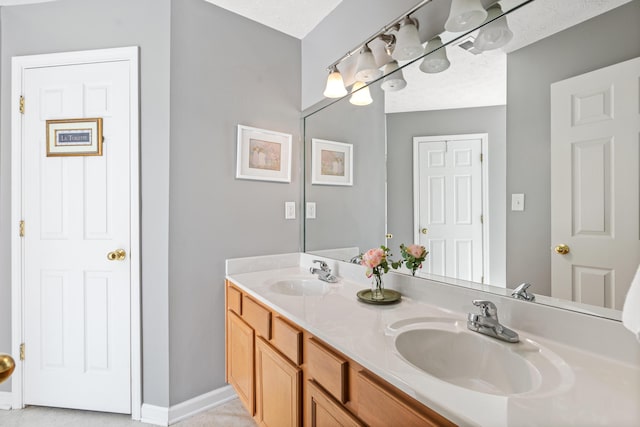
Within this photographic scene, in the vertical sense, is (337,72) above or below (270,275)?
above

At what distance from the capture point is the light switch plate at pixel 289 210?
210 centimetres

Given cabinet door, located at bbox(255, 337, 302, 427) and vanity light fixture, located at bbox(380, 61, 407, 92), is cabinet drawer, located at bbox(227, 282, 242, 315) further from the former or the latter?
vanity light fixture, located at bbox(380, 61, 407, 92)

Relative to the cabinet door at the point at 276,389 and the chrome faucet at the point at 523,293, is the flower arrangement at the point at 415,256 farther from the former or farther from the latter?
the cabinet door at the point at 276,389

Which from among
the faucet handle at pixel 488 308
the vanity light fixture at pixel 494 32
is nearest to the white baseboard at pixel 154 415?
the faucet handle at pixel 488 308

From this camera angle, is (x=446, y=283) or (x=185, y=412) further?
(x=185, y=412)

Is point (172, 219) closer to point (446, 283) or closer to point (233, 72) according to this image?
point (233, 72)

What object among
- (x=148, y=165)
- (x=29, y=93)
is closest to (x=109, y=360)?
(x=148, y=165)

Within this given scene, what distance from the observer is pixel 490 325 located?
0.89m

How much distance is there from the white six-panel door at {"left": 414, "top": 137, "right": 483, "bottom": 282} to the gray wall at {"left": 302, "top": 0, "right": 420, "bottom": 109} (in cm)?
70

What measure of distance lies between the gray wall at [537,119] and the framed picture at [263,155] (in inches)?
55.0

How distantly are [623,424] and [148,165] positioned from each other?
2042mm

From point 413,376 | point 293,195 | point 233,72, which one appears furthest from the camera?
point 293,195

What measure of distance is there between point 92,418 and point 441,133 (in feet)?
8.06

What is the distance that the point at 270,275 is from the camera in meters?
1.85
